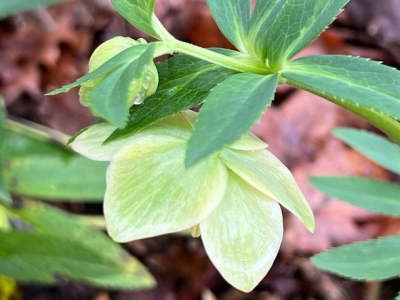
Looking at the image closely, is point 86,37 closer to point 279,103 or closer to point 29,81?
point 29,81

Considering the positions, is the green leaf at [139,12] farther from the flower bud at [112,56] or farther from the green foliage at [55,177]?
the green foliage at [55,177]

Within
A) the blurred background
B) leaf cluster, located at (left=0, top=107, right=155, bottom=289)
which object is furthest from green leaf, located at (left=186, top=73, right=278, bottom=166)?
the blurred background

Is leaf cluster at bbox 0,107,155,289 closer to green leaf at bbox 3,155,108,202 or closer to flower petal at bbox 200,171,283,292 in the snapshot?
green leaf at bbox 3,155,108,202

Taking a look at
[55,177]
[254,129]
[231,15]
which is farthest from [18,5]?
[254,129]

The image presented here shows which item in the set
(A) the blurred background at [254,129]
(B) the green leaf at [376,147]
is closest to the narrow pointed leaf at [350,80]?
(B) the green leaf at [376,147]

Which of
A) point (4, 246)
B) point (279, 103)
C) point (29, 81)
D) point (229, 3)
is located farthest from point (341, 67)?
point (279, 103)

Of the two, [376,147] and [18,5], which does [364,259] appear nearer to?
[376,147]
